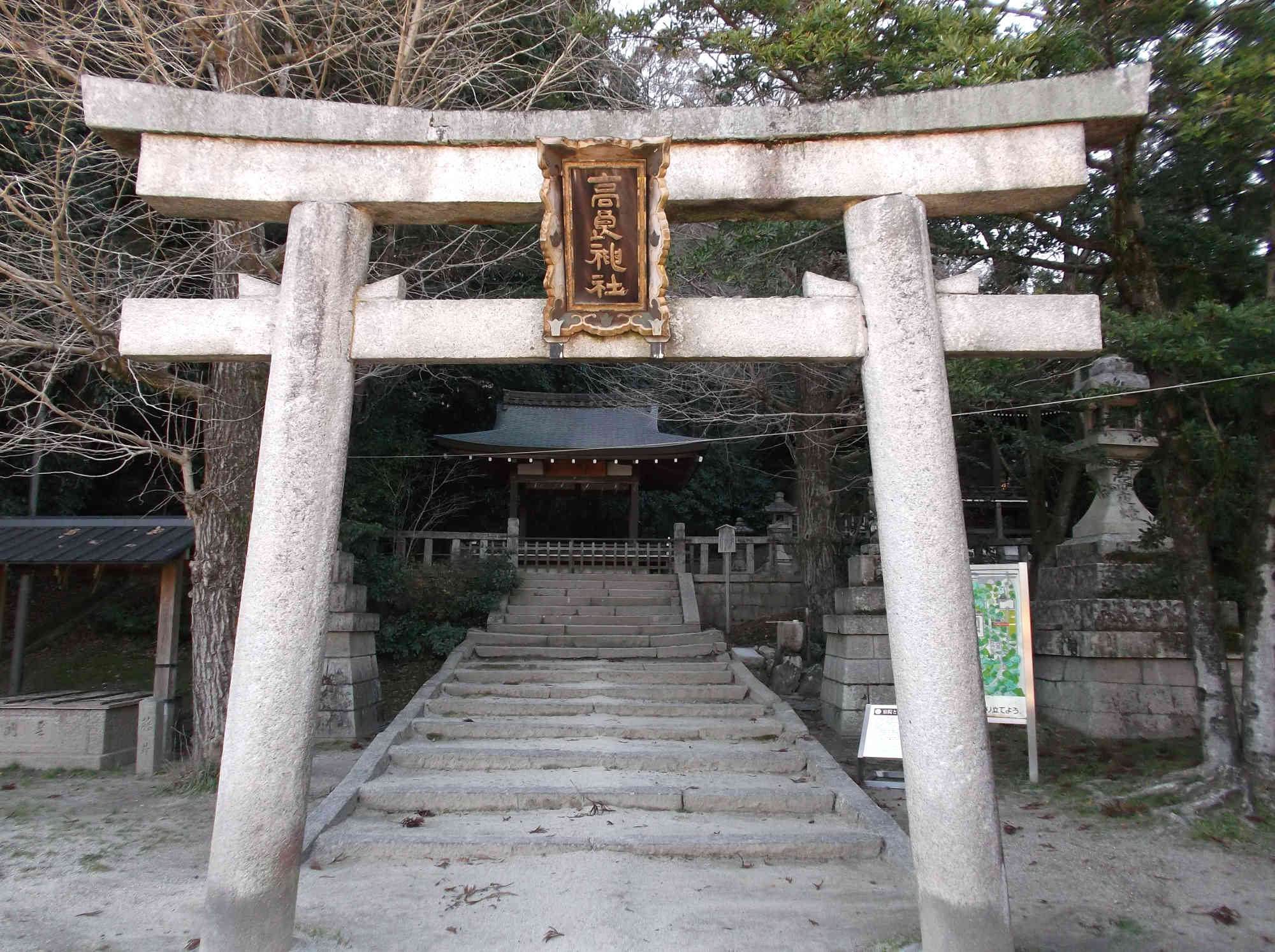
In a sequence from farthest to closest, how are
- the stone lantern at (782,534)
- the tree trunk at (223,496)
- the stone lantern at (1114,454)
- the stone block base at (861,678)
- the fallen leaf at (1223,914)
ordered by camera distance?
the stone lantern at (782,534) → the stone block base at (861,678) → the stone lantern at (1114,454) → the tree trunk at (223,496) → the fallen leaf at (1223,914)

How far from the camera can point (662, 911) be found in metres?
4.45

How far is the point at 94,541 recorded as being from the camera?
807 cm

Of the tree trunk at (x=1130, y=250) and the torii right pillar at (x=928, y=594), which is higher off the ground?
the tree trunk at (x=1130, y=250)

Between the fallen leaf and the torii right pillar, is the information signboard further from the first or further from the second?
the torii right pillar

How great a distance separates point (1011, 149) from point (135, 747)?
9008 millimetres

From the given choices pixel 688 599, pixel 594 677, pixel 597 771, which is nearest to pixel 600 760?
pixel 597 771

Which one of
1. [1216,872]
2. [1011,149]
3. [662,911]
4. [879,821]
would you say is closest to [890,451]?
[1011,149]

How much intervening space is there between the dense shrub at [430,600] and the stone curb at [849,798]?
19.8ft

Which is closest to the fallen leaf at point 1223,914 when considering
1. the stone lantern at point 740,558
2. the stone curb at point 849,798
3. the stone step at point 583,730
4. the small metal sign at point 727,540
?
the stone curb at point 849,798

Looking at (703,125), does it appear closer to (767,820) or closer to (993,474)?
(767,820)

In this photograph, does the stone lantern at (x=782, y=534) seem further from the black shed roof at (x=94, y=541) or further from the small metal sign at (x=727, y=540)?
the black shed roof at (x=94, y=541)

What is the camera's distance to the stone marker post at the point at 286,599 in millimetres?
3451

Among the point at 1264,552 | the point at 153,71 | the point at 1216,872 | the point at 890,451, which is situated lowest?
the point at 1216,872

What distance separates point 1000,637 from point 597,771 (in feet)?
12.0
